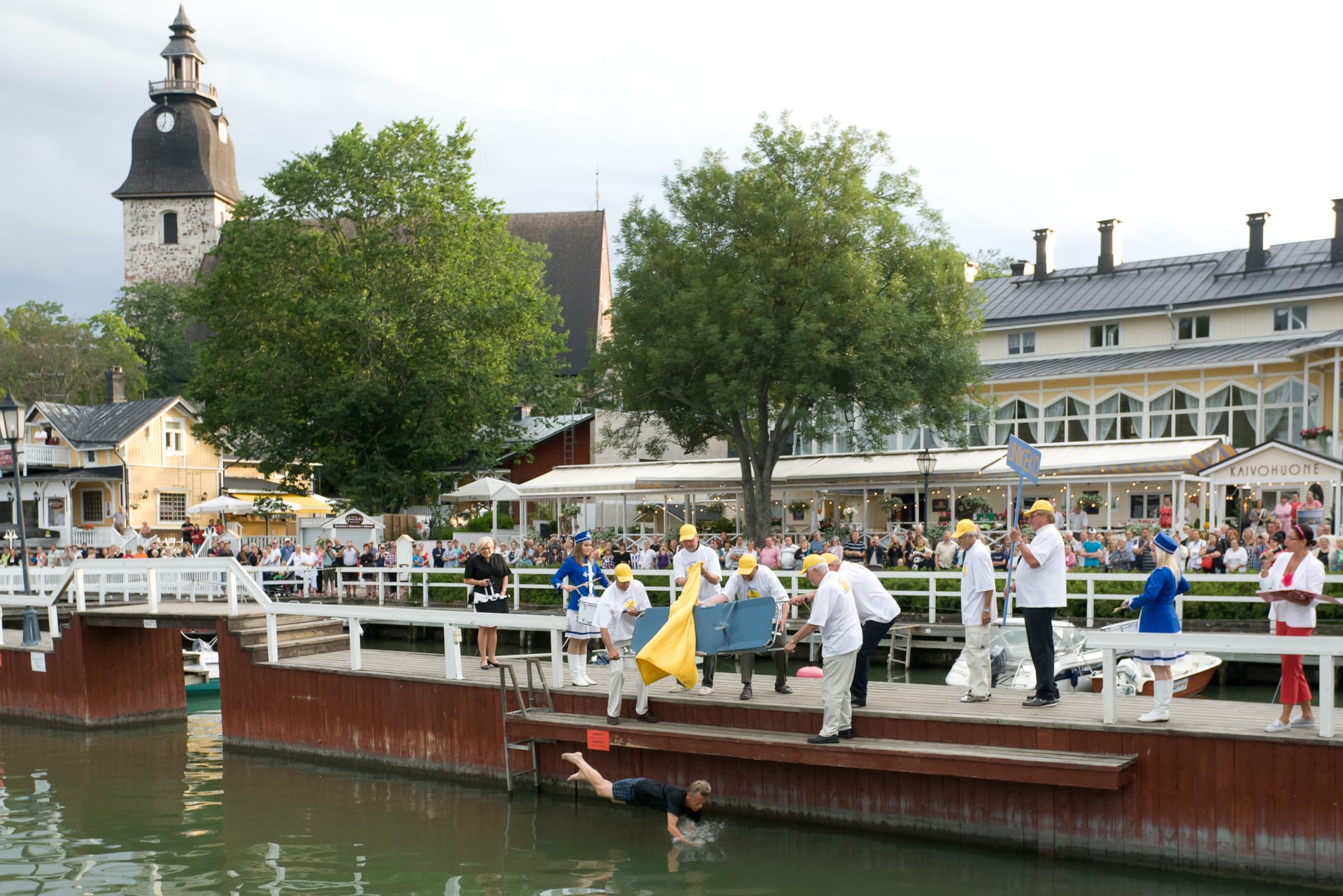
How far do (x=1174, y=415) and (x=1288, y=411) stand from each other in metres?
3.28

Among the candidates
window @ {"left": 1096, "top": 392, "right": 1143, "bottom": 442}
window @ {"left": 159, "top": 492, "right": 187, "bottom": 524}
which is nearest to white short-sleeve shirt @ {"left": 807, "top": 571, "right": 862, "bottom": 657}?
window @ {"left": 1096, "top": 392, "right": 1143, "bottom": 442}

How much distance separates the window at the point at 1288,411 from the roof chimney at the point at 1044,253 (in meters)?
12.3

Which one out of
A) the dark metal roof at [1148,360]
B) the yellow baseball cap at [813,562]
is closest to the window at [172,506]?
the dark metal roof at [1148,360]

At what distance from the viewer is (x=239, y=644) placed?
53.6ft

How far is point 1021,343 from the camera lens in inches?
1758

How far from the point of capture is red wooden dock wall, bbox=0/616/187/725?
1861 cm

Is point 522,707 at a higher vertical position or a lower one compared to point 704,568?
lower

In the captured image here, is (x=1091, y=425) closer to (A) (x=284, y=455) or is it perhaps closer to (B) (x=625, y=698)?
(A) (x=284, y=455)

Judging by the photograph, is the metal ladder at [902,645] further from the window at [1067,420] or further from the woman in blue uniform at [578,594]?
the window at [1067,420]

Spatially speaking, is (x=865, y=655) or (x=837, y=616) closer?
(x=837, y=616)

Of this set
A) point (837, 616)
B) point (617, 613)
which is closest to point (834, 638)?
point (837, 616)

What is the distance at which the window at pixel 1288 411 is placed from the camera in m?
36.1

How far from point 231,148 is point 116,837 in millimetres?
81516

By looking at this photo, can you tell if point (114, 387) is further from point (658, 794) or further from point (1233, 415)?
point (658, 794)
